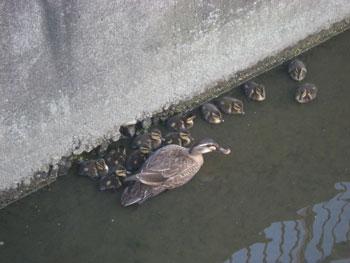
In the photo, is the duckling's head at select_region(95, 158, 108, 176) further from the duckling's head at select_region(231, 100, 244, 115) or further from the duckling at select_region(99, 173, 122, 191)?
the duckling's head at select_region(231, 100, 244, 115)

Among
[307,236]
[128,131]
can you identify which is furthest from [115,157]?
[307,236]

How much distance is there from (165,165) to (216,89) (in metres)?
1.09

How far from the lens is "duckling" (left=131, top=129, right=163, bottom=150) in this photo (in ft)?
19.4

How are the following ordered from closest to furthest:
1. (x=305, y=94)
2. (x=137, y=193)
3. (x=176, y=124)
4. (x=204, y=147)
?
(x=137, y=193) < (x=204, y=147) < (x=176, y=124) < (x=305, y=94)

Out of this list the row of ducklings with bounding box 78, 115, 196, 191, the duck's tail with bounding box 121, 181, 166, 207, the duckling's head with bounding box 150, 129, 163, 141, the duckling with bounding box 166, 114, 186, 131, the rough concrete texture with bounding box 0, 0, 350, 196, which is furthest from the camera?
the duckling with bounding box 166, 114, 186, 131

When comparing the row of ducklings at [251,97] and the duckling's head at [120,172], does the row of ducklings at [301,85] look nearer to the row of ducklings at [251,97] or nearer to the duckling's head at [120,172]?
the row of ducklings at [251,97]

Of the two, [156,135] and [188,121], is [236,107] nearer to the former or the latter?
[188,121]

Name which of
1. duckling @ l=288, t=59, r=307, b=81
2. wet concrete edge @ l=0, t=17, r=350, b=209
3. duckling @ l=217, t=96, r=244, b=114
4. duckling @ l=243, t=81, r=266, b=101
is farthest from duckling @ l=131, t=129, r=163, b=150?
duckling @ l=288, t=59, r=307, b=81

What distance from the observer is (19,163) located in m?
5.50

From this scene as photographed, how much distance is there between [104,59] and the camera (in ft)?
18.0

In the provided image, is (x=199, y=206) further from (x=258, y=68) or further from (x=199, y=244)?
(x=258, y=68)

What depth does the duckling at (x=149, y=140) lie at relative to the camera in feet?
19.4

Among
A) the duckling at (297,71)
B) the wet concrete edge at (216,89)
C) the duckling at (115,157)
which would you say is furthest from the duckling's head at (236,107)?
the duckling at (115,157)

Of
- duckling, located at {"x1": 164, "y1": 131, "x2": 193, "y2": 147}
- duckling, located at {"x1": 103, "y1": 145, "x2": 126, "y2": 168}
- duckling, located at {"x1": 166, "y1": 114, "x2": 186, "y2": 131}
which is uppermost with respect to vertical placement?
duckling, located at {"x1": 166, "y1": 114, "x2": 186, "y2": 131}
